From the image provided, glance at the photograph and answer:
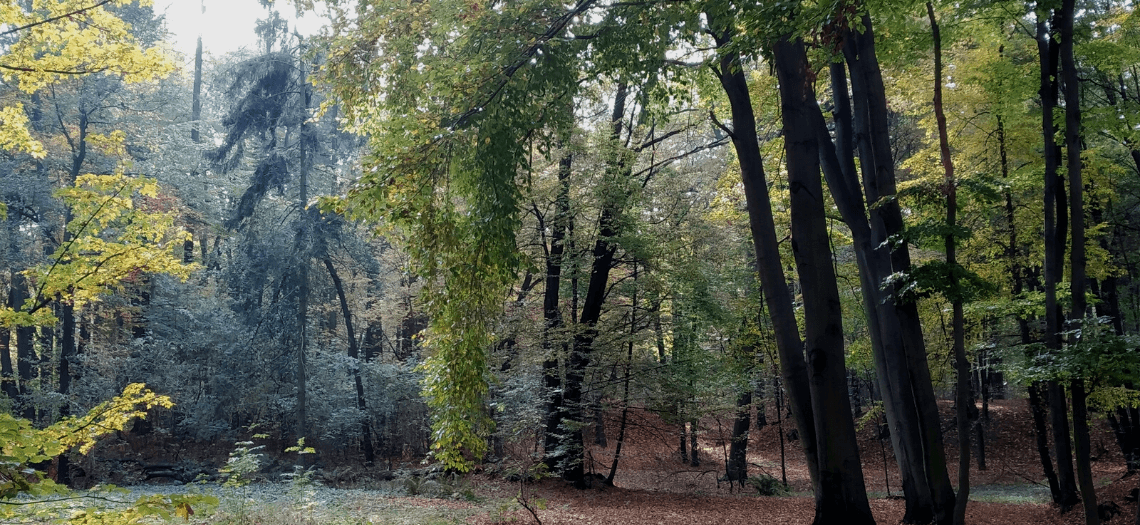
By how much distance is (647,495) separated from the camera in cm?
1433

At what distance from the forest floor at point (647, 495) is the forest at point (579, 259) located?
170 millimetres

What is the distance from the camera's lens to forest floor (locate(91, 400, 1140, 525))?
9.57m

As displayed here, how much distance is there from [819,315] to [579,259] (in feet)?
23.5

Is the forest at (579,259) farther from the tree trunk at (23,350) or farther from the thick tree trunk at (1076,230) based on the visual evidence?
the tree trunk at (23,350)

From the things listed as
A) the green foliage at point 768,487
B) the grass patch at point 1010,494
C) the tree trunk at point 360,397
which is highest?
the tree trunk at point 360,397

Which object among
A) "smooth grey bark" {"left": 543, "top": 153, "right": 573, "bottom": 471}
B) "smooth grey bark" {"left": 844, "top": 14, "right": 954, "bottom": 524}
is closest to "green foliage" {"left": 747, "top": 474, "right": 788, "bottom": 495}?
"smooth grey bark" {"left": 543, "top": 153, "right": 573, "bottom": 471}

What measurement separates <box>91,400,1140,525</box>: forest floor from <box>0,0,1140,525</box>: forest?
0.56ft

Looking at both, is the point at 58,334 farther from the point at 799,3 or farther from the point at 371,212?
the point at 799,3

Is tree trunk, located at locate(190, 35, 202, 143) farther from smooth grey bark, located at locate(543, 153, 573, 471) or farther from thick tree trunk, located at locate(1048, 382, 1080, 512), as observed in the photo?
thick tree trunk, located at locate(1048, 382, 1080, 512)

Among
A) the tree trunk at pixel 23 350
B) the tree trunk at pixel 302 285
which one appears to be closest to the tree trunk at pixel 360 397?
the tree trunk at pixel 302 285

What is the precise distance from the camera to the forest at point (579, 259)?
623 cm

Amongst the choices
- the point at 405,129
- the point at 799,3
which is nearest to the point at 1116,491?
the point at 799,3

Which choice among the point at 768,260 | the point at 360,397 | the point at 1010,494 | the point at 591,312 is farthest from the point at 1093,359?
the point at 360,397

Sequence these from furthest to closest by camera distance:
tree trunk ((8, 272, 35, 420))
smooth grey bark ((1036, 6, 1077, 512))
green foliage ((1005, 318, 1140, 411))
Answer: tree trunk ((8, 272, 35, 420))
smooth grey bark ((1036, 6, 1077, 512))
green foliage ((1005, 318, 1140, 411))
